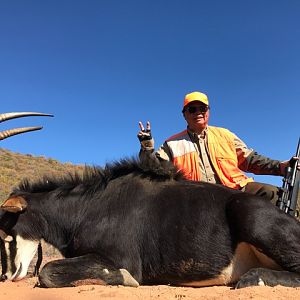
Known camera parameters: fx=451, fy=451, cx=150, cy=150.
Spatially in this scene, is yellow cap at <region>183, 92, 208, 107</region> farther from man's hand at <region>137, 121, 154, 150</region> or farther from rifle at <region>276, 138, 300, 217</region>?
rifle at <region>276, 138, 300, 217</region>

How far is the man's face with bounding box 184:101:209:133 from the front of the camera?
6.76 meters

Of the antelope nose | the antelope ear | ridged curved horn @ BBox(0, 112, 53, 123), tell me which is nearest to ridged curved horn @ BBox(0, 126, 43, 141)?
ridged curved horn @ BBox(0, 112, 53, 123)

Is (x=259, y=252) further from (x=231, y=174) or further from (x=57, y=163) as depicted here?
(x=57, y=163)

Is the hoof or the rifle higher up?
the rifle

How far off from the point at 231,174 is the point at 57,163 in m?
31.2

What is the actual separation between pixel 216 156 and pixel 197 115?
0.68m

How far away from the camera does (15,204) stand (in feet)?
17.3

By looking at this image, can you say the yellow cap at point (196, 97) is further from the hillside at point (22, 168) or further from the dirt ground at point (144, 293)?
the hillside at point (22, 168)

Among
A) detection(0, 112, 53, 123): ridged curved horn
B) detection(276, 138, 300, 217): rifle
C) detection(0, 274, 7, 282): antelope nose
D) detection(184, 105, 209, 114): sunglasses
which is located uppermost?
detection(184, 105, 209, 114): sunglasses

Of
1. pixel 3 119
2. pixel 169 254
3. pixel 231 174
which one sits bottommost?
pixel 169 254

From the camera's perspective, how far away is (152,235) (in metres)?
4.88

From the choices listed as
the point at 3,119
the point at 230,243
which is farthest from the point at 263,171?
the point at 3,119

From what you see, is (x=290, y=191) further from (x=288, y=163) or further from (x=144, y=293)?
(x=144, y=293)

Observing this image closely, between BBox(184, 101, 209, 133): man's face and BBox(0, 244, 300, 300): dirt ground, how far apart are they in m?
2.86
